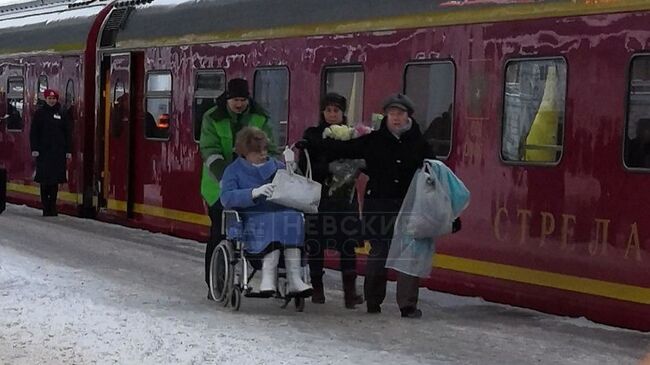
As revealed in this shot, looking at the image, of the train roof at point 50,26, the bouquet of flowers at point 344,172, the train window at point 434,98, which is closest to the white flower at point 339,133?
the bouquet of flowers at point 344,172

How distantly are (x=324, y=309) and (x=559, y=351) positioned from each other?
2193 millimetres

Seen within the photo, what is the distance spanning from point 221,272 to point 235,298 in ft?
1.05

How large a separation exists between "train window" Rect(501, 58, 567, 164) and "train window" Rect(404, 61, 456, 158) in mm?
687

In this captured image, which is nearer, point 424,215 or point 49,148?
point 424,215

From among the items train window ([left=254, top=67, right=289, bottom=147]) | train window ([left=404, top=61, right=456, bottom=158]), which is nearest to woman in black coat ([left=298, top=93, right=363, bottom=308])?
train window ([left=404, top=61, right=456, bottom=158])

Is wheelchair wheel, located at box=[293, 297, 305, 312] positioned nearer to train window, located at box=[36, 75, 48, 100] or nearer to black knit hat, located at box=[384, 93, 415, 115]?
black knit hat, located at box=[384, 93, 415, 115]

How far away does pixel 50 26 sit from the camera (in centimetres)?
1902

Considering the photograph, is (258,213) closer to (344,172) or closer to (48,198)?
(344,172)

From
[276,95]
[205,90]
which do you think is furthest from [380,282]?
[205,90]

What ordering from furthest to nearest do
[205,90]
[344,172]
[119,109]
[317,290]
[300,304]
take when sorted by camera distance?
1. [119,109]
2. [205,90]
3. [317,290]
4. [344,172]
5. [300,304]

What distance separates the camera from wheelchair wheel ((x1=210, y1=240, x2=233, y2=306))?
31.5ft

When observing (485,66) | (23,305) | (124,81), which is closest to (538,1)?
(485,66)

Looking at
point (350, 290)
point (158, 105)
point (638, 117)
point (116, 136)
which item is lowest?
point (350, 290)

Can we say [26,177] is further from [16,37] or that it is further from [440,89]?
[440,89]
